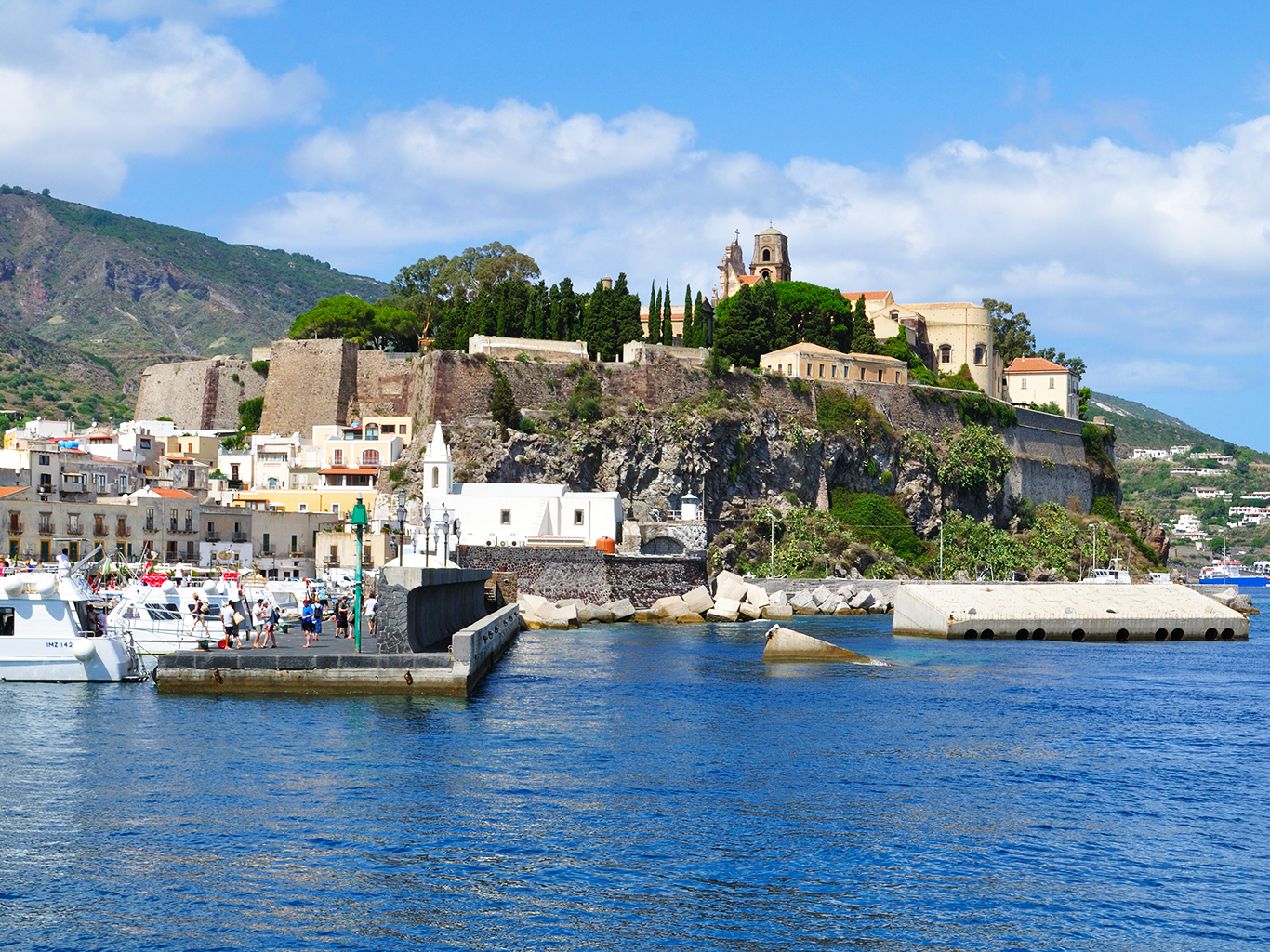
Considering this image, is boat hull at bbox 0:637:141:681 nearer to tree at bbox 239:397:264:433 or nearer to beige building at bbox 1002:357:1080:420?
tree at bbox 239:397:264:433

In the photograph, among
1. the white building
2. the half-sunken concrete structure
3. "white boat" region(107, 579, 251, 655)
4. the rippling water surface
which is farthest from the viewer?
the white building

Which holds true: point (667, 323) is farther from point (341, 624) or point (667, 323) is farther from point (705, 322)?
point (341, 624)

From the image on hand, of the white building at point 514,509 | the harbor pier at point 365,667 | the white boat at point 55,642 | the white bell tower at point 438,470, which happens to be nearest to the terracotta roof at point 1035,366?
the white building at point 514,509

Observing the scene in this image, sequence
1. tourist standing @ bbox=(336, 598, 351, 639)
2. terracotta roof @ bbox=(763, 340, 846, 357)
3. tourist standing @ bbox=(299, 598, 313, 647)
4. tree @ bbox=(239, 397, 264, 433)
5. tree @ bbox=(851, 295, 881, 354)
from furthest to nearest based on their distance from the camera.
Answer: tree @ bbox=(851, 295, 881, 354) → terracotta roof @ bbox=(763, 340, 846, 357) → tree @ bbox=(239, 397, 264, 433) → tourist standing @ bbox=(336, 598, 351, 639) → tourist standing @ bbox=(299, 598, 313, 647)

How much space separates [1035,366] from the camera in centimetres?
9231

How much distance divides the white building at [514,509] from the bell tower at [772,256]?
137ft

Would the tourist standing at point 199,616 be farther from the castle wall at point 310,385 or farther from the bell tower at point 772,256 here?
the bell tower at point 772,256

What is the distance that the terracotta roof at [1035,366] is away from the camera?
91.1 m

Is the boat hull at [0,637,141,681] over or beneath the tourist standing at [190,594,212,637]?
beneath

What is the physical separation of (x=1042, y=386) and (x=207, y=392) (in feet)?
176

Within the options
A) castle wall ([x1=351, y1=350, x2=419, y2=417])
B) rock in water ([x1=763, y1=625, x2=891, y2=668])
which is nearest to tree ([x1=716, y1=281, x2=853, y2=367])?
castle wall ([x1=351, y1=350, x2=419, y2=417])

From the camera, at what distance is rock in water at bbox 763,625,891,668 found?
3512cm

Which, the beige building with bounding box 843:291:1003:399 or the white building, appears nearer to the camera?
the white building

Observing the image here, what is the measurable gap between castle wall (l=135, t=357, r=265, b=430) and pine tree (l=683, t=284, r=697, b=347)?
24118 mm
